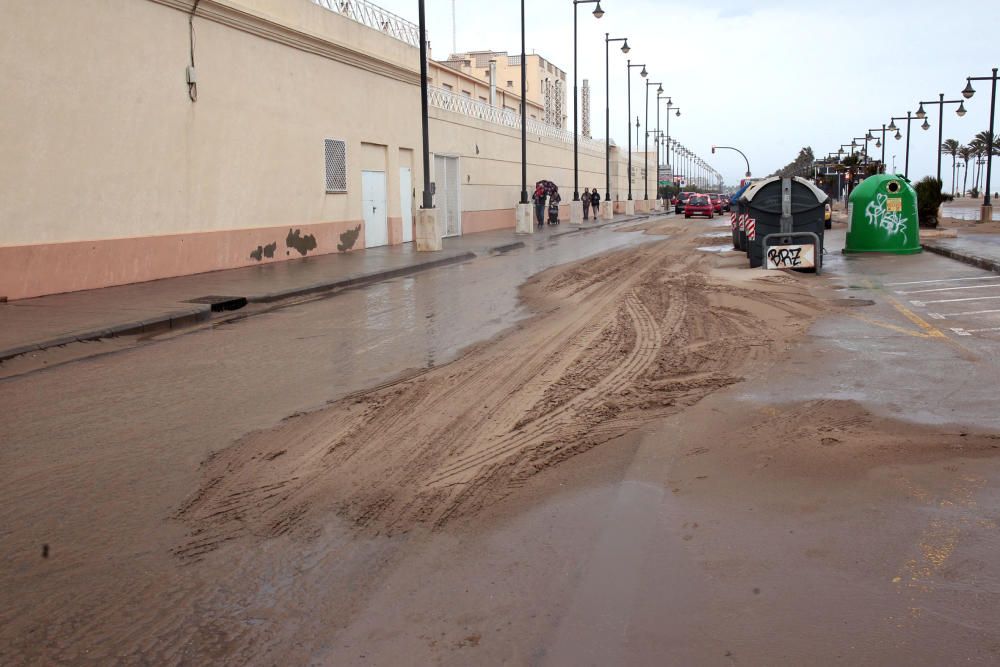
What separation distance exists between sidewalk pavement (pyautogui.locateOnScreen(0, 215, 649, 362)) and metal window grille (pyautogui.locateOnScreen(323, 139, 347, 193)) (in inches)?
96.6

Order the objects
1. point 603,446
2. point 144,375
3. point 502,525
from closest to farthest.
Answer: point 502,525, point 603,446, point 144,375

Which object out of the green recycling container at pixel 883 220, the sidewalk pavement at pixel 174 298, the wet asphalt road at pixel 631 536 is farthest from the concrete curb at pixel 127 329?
the green recycling container at pixel 883 220

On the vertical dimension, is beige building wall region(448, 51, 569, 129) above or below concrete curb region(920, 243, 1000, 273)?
above

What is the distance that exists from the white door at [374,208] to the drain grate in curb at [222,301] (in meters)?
12.7

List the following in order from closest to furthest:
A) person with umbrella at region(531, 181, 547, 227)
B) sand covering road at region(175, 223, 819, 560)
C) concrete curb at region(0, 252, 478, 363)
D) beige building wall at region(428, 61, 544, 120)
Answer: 1. sand covering road at region(175, 223, 819, 560)
2. concrete curb at region(0, 252, 478, 363)
3. person with umbrella at region(531, 181, 547, 227)
4. beige building wall at region(428, 61, 544, 120)

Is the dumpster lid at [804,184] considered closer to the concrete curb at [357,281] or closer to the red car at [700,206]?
the concrete curb at [357,281]

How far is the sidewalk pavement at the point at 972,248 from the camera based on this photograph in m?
18.2

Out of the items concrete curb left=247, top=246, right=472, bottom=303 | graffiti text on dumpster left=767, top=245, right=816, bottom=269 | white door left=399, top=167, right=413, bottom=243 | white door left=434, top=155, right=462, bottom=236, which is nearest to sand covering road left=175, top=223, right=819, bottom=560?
concrete curb left=247, top=246, right=472, bottom=303

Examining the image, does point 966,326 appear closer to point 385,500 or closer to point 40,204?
point 385,500

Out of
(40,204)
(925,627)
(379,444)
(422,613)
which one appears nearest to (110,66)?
(40,204)

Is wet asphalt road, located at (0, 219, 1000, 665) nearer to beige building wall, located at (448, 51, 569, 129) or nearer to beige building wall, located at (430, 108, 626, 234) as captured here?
beige building wall, located at (430, 108, 626, 234)

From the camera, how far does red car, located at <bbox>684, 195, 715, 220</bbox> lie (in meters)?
57.1

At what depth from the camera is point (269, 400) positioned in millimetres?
7324

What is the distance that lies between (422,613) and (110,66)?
1480 cm
